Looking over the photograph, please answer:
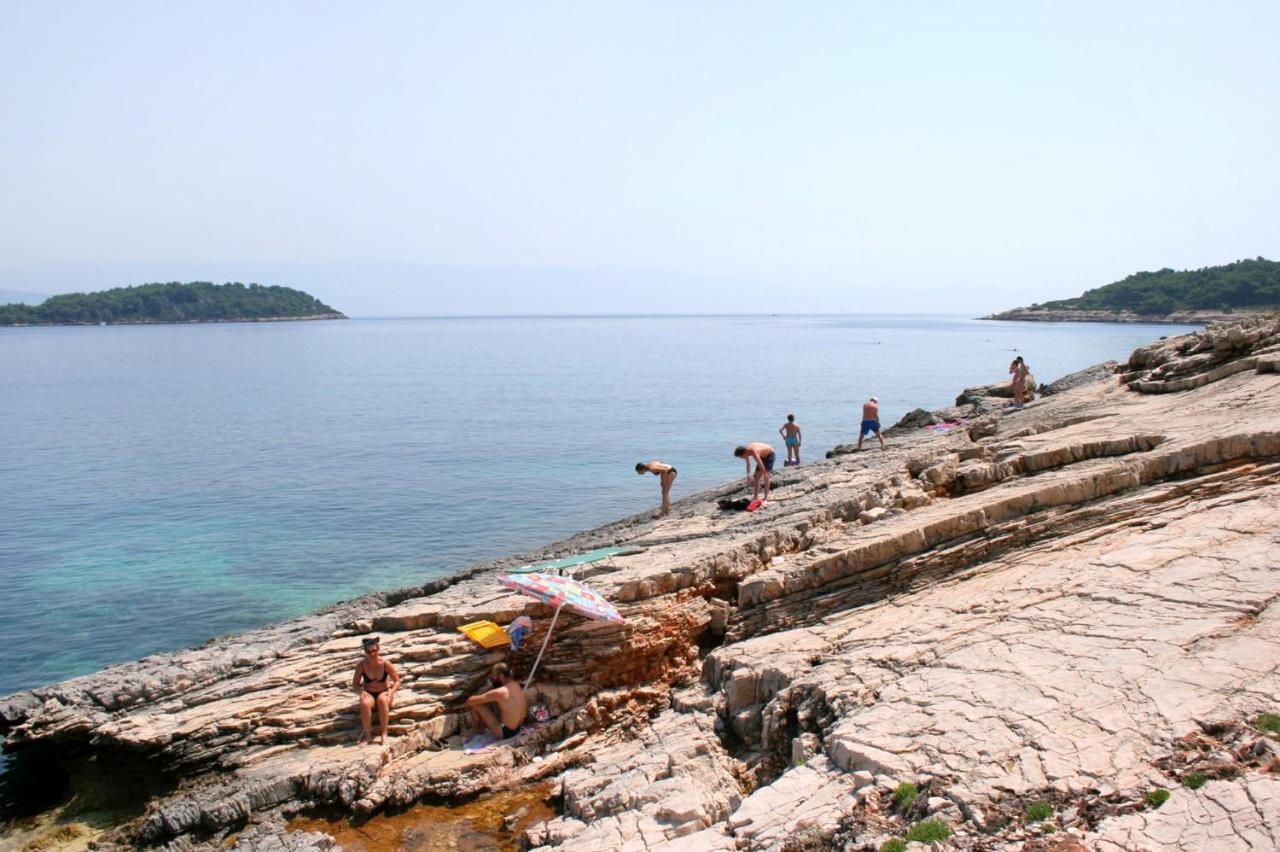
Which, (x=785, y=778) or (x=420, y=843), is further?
(x=420, y=843)

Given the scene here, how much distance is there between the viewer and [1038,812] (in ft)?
24.1

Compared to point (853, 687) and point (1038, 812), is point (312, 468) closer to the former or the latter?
point (853, 687)

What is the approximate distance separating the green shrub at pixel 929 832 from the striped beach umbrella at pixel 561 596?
6005 millimetres

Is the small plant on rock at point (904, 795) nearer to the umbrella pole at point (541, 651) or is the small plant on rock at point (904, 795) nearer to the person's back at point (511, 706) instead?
the umbrella pole at point (541, 651)

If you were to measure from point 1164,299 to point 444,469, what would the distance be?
136 m

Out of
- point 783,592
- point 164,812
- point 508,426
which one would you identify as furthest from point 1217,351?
point 508,426

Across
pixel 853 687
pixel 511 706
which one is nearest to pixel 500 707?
pixel 511 706

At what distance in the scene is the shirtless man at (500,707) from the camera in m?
12.8

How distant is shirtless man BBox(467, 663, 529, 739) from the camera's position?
503 inches

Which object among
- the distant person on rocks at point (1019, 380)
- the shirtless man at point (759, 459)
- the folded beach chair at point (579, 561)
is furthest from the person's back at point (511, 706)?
the distant person on rocks at point (1019, 380)

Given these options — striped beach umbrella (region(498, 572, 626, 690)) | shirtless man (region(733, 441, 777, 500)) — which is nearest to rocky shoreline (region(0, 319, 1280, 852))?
striped beach umbrella (region(498, 572, 626, 690))

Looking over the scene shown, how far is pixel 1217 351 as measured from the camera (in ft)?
66.7

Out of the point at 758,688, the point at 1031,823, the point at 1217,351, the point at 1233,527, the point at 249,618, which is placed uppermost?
the point at 1217,351

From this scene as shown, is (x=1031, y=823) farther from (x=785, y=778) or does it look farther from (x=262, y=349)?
(x=262, y=349)
